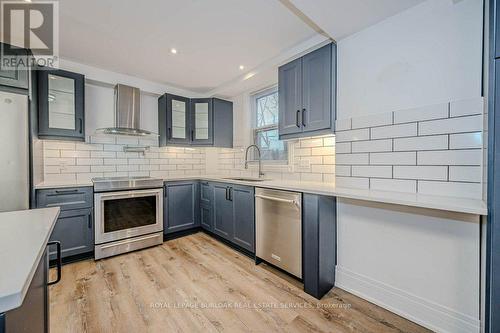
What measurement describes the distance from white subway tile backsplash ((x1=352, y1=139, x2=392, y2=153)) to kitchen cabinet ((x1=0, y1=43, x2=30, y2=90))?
10.5 ft

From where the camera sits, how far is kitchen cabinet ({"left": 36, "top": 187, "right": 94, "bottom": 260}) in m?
2.27

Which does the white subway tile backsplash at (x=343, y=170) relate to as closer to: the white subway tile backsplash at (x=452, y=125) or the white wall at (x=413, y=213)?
the white wall at (x=413, y=213)

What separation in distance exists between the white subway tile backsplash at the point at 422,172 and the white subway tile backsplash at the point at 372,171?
0.19 ft

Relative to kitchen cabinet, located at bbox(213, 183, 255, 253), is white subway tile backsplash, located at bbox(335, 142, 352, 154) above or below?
above

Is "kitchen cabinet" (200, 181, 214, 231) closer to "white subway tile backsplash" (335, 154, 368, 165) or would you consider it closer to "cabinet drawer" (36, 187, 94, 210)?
"cabinet drawer" (36, 187, 94, 210)

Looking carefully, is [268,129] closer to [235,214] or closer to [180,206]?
[235,214]

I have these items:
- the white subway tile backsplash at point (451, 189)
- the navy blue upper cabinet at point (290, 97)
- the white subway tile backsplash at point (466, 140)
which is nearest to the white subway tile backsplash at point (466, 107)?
the white subway tile backsplash at point (466, 140)

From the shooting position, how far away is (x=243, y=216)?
101 inches

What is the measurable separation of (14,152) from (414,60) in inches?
137

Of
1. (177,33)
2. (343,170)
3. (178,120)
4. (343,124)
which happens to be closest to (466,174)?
(343,170)

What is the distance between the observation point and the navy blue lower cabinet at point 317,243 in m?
1.80

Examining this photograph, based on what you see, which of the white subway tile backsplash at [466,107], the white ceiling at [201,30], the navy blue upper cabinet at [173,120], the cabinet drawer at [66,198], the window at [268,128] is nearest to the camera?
the white subway tile backsplash at [466,107]
